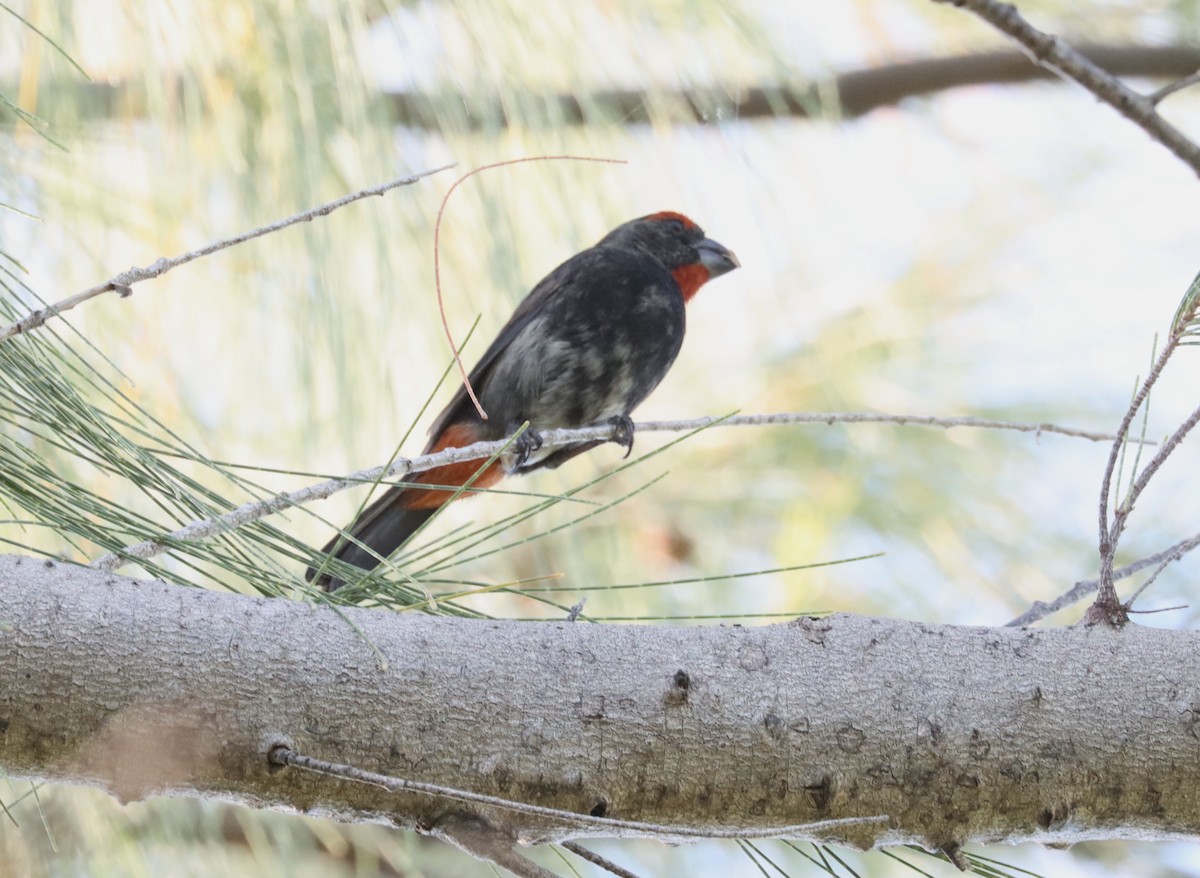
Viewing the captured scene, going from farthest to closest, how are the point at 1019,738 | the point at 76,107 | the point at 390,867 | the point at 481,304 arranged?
the point at 390,867 < the point at 481,304 < the point at 76,107 < the point at 1019,738

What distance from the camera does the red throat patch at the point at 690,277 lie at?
11.7 feet

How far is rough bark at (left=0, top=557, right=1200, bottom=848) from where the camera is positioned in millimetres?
1145

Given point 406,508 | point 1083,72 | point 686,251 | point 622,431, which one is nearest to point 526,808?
point 1083,72

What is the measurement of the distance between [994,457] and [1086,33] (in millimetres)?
1116

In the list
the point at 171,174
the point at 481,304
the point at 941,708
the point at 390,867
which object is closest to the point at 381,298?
the point at 481,304

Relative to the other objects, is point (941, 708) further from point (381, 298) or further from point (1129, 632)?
point (381, 298)

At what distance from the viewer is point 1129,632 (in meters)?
1.32

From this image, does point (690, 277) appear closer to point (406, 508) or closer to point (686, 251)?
point (686, 251)

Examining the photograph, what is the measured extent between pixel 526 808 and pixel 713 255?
2.67m

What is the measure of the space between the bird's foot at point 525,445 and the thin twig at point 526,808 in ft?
5.60

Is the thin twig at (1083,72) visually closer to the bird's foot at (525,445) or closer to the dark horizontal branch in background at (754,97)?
the dark horizontal branch in background at (754,97)

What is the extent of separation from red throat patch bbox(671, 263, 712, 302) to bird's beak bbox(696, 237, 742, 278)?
2cm

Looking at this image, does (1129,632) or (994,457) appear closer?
(1129,632)

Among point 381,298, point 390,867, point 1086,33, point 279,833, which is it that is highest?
point 1086,33
